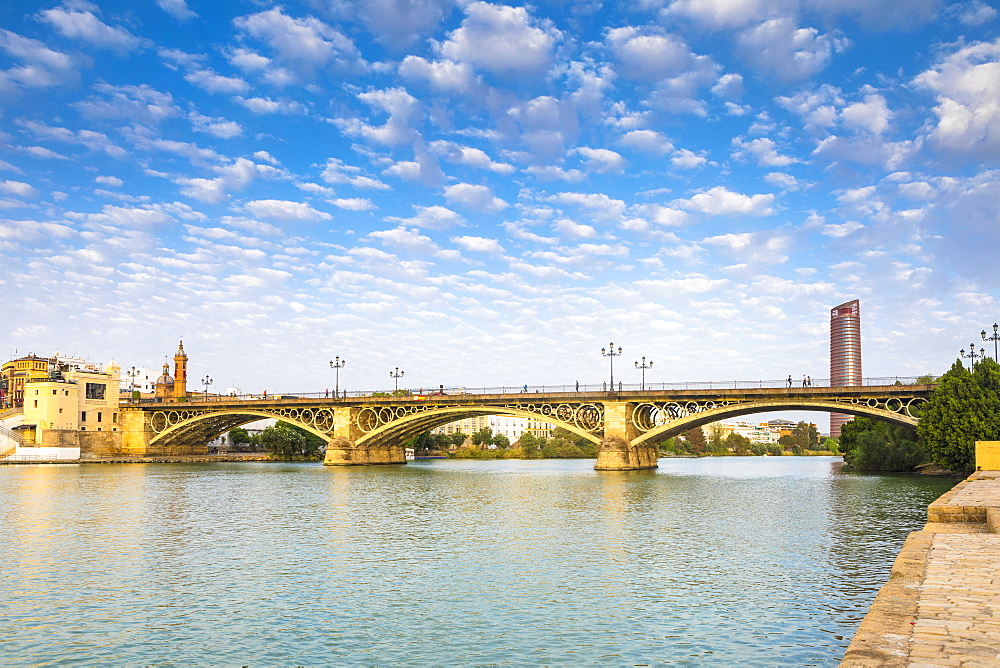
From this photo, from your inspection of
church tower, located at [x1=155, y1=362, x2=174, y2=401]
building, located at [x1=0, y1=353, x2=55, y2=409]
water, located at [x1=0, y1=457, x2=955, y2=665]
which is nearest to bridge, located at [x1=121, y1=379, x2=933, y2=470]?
water, located at [x1=0, y1=457, x2=955, y2=665]

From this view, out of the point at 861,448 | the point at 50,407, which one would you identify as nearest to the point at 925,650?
the point at 861,448

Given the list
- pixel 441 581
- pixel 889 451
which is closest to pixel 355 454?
pixel 889 451

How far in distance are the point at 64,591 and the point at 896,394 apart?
63.2 metres

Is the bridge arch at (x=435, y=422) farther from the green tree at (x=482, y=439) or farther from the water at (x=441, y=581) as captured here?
the green tree at (x=482, y=439)

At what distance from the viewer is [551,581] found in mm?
20391

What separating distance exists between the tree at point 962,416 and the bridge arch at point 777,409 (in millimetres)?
5172

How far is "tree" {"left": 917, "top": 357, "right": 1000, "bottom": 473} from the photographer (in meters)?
55.0

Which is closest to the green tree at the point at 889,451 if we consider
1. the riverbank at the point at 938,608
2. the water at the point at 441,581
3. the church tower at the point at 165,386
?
the water at the point at 441,581

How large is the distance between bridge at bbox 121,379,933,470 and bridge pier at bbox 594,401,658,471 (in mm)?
95

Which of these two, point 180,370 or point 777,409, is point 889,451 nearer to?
point 777,409

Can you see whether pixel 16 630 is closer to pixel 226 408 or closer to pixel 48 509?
pixel 48 509

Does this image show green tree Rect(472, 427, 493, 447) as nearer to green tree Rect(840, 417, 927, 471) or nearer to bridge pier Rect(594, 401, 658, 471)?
green tree Rect(840, 417, 927, 471)

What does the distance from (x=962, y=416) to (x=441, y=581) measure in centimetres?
4894

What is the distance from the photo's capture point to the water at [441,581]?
47.5 ft
